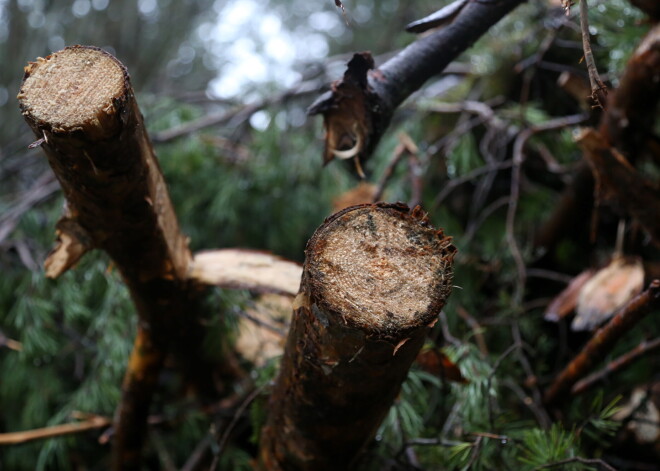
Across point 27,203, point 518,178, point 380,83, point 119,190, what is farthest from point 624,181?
point 27,203

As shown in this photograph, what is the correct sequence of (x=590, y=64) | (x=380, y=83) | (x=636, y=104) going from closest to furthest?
(x=590, y=64), (x=380, y=83), (x=636, y=104)

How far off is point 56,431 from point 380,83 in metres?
0.96

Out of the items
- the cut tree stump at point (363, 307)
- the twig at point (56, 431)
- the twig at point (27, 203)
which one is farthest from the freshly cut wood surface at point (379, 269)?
the twig at point (27, 203)

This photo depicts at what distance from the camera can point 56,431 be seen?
3.84ft

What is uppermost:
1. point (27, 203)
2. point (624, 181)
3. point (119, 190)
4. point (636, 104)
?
point (119, 190)

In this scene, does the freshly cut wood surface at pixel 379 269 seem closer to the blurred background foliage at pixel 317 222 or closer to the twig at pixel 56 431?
the blurred background foliage at pixel 317 222

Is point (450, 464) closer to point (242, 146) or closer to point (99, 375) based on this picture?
point (99, 375)

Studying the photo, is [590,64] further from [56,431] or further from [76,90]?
[56,431]

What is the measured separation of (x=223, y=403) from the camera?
47.9 inches

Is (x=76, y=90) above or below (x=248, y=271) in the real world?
above

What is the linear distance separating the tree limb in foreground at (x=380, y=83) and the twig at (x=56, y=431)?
0.77m

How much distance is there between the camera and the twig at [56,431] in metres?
1.13

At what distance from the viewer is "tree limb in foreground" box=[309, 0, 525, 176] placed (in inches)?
31.6

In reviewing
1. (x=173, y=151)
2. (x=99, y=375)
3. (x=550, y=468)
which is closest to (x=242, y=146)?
(x=173, y=151)
